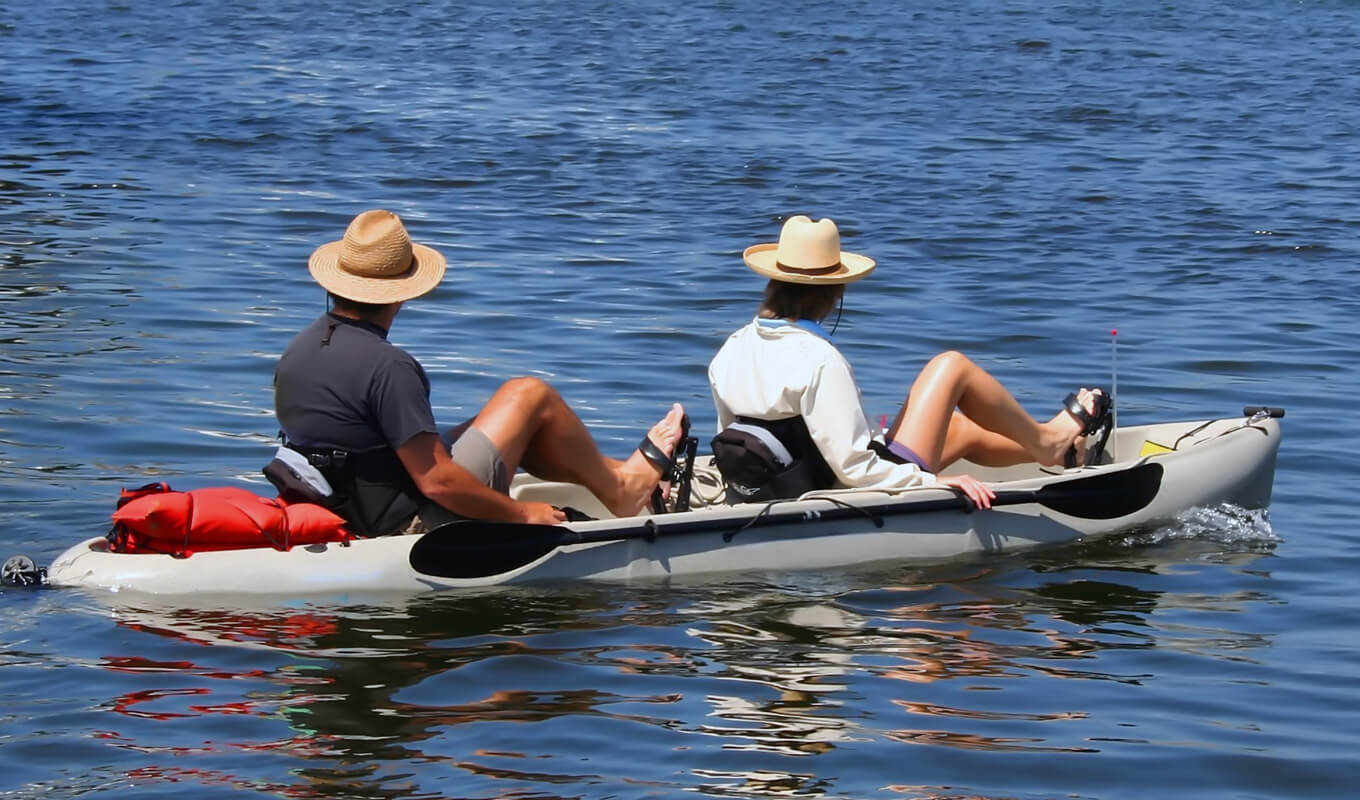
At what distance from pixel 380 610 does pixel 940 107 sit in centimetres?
1466

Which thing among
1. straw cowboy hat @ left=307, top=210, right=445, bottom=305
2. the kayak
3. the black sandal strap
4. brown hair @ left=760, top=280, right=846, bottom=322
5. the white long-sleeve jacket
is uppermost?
straw cowboy hat @ left=307, top=210, right=445, bottom=305

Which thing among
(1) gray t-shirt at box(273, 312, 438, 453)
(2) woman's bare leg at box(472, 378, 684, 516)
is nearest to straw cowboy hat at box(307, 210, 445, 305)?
(1) gray t-shirt at box(273, 312, 438, 453)

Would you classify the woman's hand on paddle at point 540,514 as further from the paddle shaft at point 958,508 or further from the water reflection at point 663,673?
the water reflection at point 663,673

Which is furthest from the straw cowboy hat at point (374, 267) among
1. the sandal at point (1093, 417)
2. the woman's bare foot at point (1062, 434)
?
the sandal at point (1093, 417)

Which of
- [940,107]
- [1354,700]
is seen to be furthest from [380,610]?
[940,107]

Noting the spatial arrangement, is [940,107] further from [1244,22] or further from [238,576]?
[238,576]

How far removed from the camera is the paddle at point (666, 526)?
21.3 feet

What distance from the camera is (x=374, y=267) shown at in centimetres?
628

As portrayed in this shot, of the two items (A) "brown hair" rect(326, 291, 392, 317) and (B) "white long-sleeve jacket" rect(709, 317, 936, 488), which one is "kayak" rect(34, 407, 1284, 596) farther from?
(A) "brown hair" rect(326, 291, 392, 317)

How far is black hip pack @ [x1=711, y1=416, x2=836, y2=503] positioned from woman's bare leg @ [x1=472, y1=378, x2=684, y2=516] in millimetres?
332

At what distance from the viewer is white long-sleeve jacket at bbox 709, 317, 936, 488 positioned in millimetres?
6727

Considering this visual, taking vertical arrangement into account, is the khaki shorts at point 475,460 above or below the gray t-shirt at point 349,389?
below

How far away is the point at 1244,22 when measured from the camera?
26.9 metres

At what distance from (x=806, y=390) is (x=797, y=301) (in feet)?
1.16
